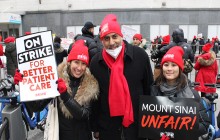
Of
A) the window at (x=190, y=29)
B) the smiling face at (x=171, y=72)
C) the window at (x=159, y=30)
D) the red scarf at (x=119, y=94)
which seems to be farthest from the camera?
the window at (x=190, y=29)

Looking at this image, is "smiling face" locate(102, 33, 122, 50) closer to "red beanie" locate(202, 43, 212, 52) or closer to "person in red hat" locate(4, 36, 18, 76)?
"red beanie" locate(202, 43, 212, 52)

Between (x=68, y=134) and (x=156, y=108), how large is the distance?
959mm

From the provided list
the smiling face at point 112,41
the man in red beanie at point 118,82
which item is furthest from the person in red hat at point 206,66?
the smiling face at point 112,41

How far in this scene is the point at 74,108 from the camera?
257 centimetres

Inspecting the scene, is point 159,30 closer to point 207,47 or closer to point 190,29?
point 190,29

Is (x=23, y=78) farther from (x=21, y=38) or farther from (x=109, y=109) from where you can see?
(x=109, y=109)

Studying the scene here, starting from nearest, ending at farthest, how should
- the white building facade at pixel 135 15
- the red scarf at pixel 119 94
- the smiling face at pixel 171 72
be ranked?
the red scarf at pixel 119 94, the smiling face at pixel 171 72, the white building facade at pixel 135 15

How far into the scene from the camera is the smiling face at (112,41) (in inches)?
104

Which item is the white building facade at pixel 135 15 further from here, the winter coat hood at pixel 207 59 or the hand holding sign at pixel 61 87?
the hand holding sign at pixel 61 87

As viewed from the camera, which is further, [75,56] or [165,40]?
[165,40]

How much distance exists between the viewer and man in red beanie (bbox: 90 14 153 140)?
2.64 m

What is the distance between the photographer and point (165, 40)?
731 centimetres

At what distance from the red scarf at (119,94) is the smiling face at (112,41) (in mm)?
114

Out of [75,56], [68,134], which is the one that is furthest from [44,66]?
[68,134]
